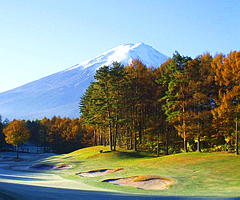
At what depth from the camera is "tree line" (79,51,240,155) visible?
37062mm

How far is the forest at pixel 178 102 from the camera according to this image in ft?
122

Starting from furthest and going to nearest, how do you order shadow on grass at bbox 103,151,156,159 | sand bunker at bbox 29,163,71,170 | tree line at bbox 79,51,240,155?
shadow on grass at bbox 103,151,156,159
sand bunker at bbox 29,163,71,170
tree line at bbox 79,51,240,155

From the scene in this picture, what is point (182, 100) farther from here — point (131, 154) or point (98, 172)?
point (98, 172)

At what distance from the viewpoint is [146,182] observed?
24453 millimetres

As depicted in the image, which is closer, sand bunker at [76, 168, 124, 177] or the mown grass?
the mown grass

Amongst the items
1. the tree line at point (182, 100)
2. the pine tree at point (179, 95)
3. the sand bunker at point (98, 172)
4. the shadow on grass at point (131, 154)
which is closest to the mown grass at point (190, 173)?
the shadow on grass at point (131, 154)

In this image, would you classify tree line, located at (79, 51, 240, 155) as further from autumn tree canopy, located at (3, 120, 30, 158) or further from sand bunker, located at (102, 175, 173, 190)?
autumn tree canopy, located at (3, 120, 30, 158)

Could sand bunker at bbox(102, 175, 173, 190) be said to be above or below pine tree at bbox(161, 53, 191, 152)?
below

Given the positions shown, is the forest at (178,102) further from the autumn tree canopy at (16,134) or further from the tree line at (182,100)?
the autumn tree canopy at (16,134)

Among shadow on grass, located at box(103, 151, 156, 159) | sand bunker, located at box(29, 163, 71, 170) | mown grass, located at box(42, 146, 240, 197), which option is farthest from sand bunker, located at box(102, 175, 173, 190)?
shadow on grass, located at box(103, 151, 156, 159)

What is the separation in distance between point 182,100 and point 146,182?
841 inches

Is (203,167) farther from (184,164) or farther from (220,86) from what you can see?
(220,86)

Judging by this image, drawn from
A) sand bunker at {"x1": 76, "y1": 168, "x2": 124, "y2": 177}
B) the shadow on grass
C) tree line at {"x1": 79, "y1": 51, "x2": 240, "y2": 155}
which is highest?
tree line at {"x1": 79, "y1": 51, "x2": 240, "y2": 155}

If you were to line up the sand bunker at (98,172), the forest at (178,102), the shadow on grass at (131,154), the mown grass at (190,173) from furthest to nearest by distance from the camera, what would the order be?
the shadow on grass at (131,154)
the forest at (178,102)
the sand bunker at (98,172)
the mown grass at (190,173)
